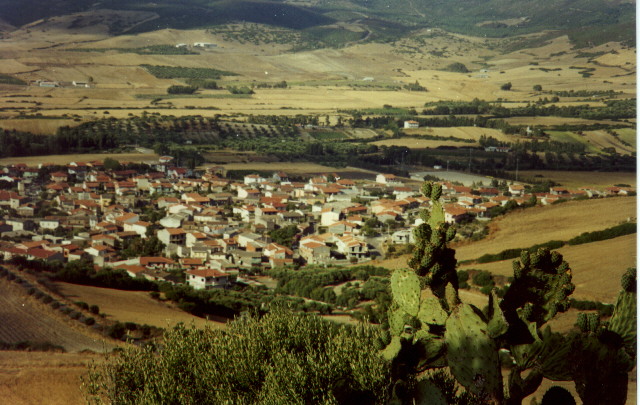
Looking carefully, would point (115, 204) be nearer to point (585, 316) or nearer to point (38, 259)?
point (38, 259)

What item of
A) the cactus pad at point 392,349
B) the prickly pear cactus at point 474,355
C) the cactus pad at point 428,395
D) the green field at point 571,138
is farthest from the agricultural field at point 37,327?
the green field at point 571,138

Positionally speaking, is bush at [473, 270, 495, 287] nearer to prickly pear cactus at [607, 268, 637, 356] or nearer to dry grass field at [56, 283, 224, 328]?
dry grass field at [56, 283, 224, 328]

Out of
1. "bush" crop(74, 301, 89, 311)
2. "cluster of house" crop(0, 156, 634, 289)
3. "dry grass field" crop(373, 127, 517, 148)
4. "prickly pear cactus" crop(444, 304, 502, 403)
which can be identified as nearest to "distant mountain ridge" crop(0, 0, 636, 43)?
"dry grass field" crop(373, 127, 517, 148)

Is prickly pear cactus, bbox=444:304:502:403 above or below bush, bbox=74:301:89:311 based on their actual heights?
above

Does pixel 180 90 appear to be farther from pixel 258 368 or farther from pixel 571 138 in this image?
pixel 258 368

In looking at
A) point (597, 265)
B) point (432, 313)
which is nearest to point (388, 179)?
point (597, 265)
